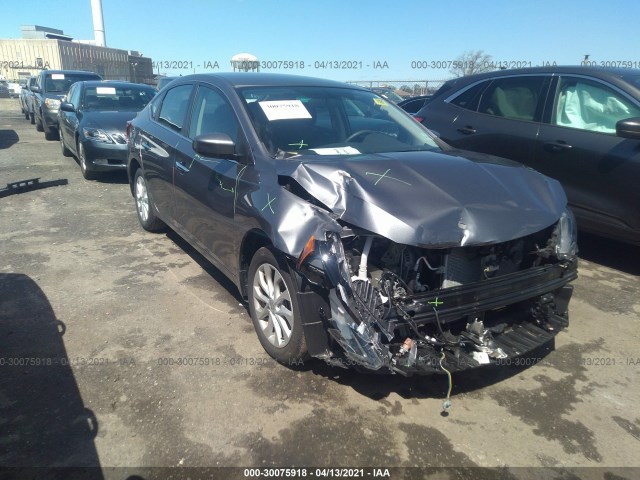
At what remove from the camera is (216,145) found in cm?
310

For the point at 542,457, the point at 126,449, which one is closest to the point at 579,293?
the point at 542,457

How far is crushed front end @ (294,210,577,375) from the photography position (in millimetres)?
2389

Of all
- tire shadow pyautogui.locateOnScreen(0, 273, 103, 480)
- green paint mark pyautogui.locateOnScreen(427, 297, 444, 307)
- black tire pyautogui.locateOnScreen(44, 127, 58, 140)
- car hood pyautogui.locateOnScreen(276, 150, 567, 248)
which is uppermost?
car hood pyautogui.locateOnScreen(276, 150, 567, 248)

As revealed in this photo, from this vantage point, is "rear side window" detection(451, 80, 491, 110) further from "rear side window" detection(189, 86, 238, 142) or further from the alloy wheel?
the alloy wheel

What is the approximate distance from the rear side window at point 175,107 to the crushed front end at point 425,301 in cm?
239

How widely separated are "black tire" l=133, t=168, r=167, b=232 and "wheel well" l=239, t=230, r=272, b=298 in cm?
231

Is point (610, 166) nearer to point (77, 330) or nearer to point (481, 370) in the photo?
point (481, 370)

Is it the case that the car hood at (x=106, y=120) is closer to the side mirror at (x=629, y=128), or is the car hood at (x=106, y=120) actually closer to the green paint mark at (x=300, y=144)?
the green paint mark at (x=300, y=144)

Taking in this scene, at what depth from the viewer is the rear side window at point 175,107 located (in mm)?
4289

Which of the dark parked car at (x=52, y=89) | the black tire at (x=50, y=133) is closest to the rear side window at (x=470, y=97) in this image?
the dark parked car at (x=52, y=89)

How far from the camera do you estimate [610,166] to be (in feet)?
14.1

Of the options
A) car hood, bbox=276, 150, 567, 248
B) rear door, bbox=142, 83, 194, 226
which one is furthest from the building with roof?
car hood, bbox=276, 150, 567, 248

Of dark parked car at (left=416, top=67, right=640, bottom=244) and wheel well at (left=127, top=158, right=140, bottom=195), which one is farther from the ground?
dark parked car at (left=416, top=67, right=640, bottom=244)

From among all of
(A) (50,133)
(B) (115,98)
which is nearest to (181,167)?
(B) (115,98)
